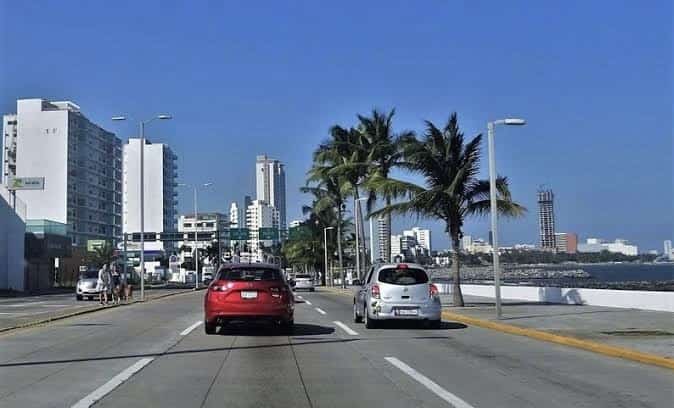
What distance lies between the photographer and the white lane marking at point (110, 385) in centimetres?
927

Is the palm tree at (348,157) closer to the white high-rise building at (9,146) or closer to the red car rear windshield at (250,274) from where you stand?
the red car rear windshield at (250,274)

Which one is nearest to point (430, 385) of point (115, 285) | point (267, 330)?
point (267, 330)

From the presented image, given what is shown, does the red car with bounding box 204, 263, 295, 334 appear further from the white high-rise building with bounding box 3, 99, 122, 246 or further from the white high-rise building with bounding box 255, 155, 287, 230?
the white high-rise building with bounding box 255, 155, 287, 230

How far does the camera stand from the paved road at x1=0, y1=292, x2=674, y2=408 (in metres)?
9.58

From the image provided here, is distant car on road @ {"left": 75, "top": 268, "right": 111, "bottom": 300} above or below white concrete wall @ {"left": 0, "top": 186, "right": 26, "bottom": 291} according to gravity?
below

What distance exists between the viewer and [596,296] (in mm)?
28453

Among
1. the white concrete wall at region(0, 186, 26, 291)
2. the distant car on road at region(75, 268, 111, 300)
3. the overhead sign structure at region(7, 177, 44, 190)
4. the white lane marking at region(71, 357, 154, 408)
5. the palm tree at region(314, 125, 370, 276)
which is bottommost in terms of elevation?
the white lane marking at region(71, 357, 154, 408)

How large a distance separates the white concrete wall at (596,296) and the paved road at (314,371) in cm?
842

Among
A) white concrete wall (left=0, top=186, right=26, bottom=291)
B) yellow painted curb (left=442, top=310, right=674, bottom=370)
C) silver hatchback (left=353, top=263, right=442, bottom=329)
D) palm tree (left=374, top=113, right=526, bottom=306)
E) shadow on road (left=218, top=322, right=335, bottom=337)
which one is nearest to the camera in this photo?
yellow painted curb (left=442, top=310, right=674, bottom=370)

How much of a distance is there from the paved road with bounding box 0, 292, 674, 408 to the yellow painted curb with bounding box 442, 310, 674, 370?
0.30 metres

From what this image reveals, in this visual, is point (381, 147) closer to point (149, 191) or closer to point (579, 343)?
point (579, 343)

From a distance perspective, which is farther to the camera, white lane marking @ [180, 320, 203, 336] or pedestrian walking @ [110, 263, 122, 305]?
pedestrian walking @ [110, 263, 122, 305]

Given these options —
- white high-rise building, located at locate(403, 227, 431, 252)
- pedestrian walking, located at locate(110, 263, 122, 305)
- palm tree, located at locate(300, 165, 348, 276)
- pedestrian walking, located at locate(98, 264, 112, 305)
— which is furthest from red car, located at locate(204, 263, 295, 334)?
white high-rise building, located at locate(403, 227, 431, 252)

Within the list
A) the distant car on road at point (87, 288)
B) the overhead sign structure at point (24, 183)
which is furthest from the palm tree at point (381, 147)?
the overhead sign structure at point (24, 183)
